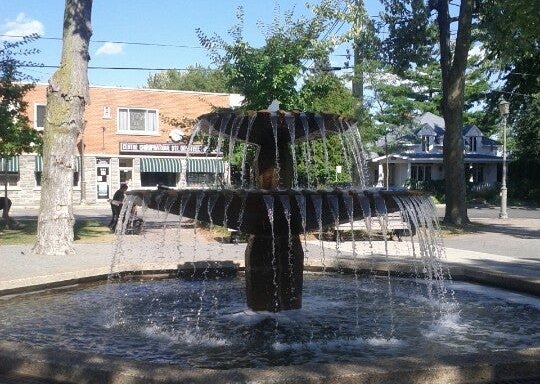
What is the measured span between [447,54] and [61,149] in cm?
1517

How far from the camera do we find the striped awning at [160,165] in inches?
1692

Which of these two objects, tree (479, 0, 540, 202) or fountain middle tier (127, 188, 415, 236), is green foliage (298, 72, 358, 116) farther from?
tree (479, 0, 540, 202)

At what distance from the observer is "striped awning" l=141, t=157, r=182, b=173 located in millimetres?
42969

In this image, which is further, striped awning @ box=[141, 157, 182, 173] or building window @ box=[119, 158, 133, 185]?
building window @ box=[119, 158, 133, 185]

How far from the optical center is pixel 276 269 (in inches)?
291

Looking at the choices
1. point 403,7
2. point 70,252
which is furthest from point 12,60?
point 403,7

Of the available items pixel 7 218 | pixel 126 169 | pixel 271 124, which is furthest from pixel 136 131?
pixel 271 124

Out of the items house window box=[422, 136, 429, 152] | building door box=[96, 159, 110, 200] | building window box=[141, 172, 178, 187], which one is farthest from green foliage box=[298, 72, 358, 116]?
house window box=[422, 136, 429, 152]

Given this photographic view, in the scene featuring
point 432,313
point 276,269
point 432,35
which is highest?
point 432,35

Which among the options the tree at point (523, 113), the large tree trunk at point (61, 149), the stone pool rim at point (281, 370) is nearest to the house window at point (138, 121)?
the tree at point (523, 113)

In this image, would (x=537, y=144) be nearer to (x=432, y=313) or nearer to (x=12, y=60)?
(x=12, y=60)

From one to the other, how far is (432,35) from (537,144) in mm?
23368

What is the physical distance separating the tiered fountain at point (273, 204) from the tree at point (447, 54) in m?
15.6

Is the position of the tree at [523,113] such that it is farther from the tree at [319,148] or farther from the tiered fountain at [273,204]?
the tiered fountain at [273,204]
